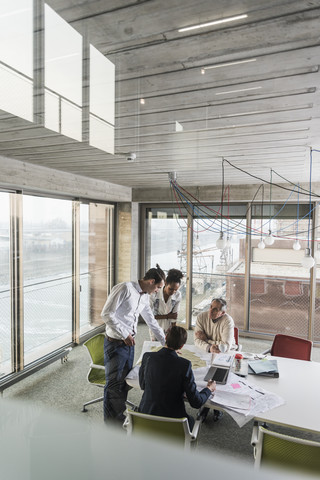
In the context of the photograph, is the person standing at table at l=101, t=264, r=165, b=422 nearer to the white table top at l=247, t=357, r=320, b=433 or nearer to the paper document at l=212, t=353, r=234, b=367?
the paper document at l=212, t=353, r=234, b=367

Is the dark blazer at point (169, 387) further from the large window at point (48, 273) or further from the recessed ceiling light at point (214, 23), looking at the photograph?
the large window at point (48, 273)

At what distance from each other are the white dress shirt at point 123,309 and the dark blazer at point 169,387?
0.71 m

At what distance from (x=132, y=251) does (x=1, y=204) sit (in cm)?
239

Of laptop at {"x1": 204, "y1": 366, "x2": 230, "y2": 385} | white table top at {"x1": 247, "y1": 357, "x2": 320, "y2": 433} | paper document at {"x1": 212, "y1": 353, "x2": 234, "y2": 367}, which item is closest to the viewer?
white table top at {"x1": 247, "y1": 357, "x2": 320, "y2": 433}

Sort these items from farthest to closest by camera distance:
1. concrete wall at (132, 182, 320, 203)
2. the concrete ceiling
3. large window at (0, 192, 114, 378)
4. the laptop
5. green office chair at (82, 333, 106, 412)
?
concrete wall at (132, 182, 320, 203)
large window at (0, 192, 114, 378)
green office chair at (82, 333, 106, 412)
the laptop
the concrete ceiling

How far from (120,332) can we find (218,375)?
2.56 ft

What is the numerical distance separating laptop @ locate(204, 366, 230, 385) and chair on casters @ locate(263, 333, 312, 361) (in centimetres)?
73

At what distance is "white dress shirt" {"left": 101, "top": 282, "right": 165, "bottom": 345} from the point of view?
2.46 metres

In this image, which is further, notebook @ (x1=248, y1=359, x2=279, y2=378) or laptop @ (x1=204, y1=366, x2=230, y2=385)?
notebook @ (x1=248, y1=359, x2=279, y2=378)

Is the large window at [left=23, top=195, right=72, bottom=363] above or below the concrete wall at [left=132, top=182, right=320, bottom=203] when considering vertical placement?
below

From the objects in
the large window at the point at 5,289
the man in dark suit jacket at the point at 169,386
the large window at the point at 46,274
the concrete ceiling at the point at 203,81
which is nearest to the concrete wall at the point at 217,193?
the large window at the point at 46,274

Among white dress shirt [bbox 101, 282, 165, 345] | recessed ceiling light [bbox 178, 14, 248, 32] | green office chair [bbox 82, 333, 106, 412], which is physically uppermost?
recessed ceiling light [bbox 178, 14, 248, 32]

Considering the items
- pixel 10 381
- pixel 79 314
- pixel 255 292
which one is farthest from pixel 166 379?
pixel 255 292

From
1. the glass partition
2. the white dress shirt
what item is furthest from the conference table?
the glass partition
